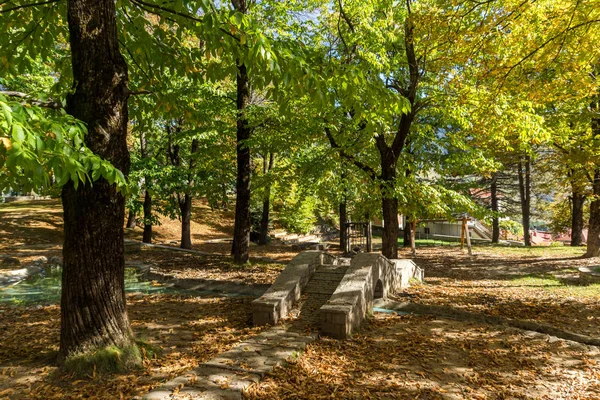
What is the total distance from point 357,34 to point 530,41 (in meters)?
4.41

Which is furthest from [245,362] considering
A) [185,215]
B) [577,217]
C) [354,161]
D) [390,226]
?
[577,217]

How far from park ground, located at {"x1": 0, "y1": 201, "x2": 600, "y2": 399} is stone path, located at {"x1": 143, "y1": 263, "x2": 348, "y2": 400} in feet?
0.54

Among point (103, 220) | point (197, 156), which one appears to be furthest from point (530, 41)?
point (197, 156)

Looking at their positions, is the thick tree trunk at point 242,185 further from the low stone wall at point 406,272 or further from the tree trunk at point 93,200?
the tree trunk at point 93,200

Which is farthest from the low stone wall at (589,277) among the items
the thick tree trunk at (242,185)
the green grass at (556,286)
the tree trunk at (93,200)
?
the tree trunk at (93,200)

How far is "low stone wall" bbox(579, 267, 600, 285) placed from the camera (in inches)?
416

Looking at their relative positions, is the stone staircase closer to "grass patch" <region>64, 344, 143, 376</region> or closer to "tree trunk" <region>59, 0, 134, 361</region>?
"grass patch" <region>64, 344, 143, 376</region>

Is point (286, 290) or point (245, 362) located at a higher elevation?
point (286, 290)

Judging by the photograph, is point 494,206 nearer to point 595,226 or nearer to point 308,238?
point 595,226

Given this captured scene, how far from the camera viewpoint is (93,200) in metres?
4.20

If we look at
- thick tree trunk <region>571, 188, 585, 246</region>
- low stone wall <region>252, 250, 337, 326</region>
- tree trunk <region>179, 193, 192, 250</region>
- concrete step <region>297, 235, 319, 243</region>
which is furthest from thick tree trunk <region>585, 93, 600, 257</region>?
tree trunk <region>179, 193, 192, 250</region>

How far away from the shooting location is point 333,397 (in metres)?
4.12

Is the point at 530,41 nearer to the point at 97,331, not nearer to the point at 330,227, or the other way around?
the point at 97,331

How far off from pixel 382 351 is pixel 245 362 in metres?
2.04
